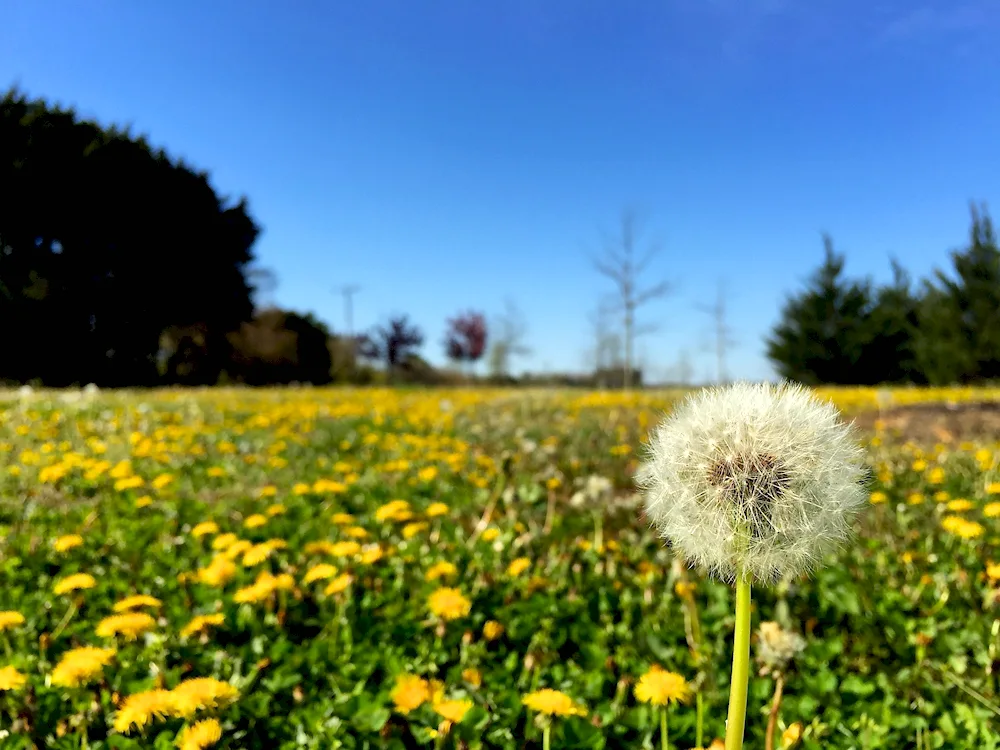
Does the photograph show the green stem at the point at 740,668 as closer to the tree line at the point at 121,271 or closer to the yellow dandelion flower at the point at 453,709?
the yellow dandelion flower at the point at 453,709

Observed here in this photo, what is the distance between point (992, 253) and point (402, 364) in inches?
1077

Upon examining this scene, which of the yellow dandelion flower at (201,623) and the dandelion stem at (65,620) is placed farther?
the dandelion stem at (65,620)

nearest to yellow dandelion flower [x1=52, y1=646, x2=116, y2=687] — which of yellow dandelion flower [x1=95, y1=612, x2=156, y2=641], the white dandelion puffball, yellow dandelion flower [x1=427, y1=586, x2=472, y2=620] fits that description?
yellow dandelion flower [x1=95, y1=612, x2=156, y2=641]

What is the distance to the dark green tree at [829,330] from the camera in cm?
2483

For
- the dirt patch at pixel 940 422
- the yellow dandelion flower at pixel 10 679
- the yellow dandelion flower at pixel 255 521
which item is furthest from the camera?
the dirt patch at pixel 940 422

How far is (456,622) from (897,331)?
2851cm

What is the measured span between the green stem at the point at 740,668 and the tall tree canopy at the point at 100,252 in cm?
2253

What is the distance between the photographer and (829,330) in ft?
82.0

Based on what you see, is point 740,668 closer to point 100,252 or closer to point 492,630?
point 492,630

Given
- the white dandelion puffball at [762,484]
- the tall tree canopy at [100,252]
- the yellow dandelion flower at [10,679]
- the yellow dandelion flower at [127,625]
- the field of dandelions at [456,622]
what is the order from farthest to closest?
the tall tree canopy at [100,252]
the yellow dandelion flower at [127,625]
the field of dandelions at [456,622]
the yellow dandelion flower at [10,679]
the white dandelion puffball at [762,484]

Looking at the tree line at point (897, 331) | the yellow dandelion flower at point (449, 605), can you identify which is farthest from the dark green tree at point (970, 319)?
the yellow dandelion flower at point (449, 605)

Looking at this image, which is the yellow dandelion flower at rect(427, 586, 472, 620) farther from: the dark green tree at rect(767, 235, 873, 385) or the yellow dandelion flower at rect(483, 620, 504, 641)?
the dark green tree at rect(767, 235, 873, 385)

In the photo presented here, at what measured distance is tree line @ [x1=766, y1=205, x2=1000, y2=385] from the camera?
903 inches

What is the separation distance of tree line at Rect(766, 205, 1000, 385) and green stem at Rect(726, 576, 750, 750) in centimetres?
2485
